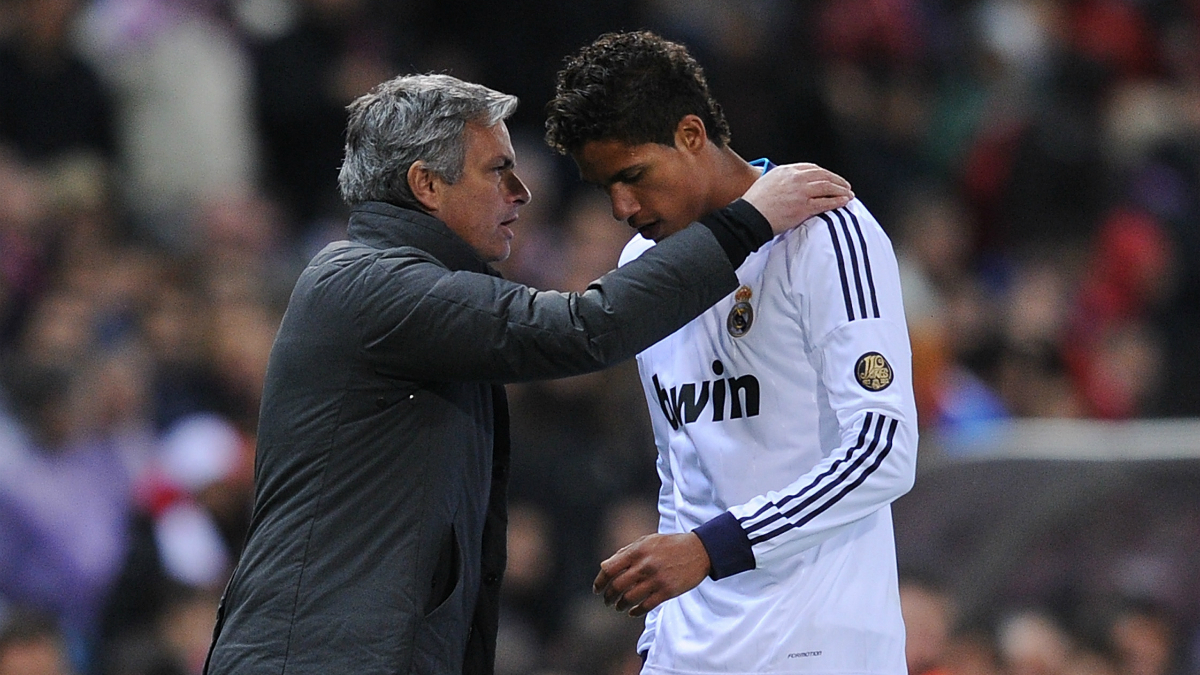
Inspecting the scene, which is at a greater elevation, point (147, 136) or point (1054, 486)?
point (147, 136)

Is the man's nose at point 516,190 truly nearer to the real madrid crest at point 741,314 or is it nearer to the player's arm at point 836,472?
the real madrid crest at point 741,314

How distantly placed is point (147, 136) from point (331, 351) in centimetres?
548

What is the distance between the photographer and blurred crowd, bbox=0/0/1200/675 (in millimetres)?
6801

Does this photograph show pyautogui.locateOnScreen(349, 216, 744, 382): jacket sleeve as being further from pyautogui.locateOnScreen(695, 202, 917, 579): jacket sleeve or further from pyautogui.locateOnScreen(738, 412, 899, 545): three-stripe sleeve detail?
pyautogui.locateOnScreen(738, 412, 899, 545): three-stripe sleeve detail

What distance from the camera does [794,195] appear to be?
3.79 metres

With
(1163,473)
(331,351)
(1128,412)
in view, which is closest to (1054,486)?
(1163,473)

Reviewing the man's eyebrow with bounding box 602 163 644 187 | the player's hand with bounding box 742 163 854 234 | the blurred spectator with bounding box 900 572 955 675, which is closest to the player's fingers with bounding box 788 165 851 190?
the player's hand with bounding box 742 163 854 234

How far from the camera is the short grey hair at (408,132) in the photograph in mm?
3854

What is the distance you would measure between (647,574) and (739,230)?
71cm

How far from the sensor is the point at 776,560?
3.71m

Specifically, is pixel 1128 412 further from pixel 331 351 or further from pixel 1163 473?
pixel 331 351

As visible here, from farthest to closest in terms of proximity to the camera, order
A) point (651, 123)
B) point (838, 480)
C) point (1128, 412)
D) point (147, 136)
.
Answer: point (1128, 412)
point (147, 136)
point (651, 123)
point (838, 480)

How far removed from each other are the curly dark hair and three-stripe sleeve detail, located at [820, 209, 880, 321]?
1.29 ft

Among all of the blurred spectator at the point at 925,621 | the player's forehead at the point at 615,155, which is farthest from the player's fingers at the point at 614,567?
the blurred spectator at the point at 925,621
